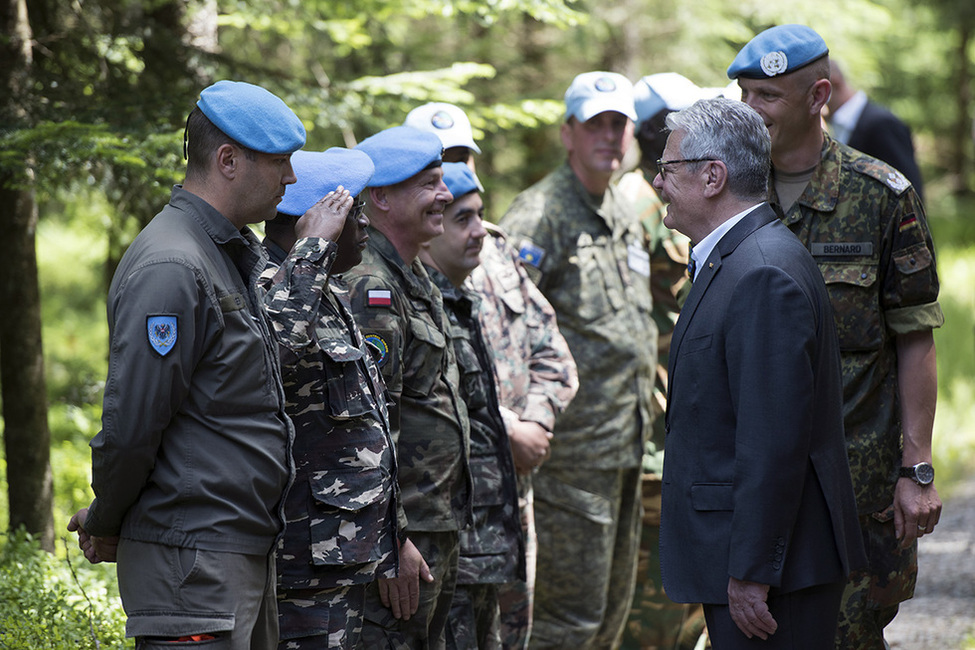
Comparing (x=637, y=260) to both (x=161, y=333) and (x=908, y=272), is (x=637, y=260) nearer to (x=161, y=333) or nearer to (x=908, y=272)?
(x=908, y=272)

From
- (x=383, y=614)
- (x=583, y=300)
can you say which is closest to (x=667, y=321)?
(x=583, y=300)

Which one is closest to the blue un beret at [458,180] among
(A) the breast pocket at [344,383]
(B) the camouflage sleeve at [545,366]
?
(B) the camouflage sleeve at [545,366]

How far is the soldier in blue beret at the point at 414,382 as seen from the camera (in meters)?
3.52

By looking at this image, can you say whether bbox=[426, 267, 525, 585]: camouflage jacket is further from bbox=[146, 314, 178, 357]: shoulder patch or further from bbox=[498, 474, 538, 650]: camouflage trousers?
bbox=[146, 314, 178, 357]: shoulder patch

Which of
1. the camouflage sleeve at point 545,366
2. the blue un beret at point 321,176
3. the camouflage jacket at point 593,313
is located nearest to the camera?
the blue un beret at point 321,176

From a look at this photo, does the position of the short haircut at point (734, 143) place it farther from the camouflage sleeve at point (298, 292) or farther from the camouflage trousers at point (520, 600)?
the camouflage trousers at point (520, 600)

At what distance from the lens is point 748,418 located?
2.78 meters

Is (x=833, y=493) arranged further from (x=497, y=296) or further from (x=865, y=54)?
(x=865, y=54)

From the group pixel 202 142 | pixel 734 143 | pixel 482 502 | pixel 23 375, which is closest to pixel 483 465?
pixel 482 502

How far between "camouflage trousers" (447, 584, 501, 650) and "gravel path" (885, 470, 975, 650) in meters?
2.66

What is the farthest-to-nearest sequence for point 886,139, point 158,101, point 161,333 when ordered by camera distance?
1. point 886,139
2. point 158,101
3. point 161,333

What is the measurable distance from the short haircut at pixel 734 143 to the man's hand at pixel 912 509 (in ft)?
4.27

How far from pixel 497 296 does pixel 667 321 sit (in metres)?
1.44

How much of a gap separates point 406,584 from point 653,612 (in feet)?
7.95
